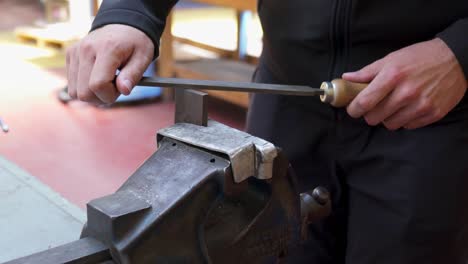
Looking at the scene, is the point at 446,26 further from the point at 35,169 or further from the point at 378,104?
the point at 35,169

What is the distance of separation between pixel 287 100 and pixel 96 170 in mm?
1464

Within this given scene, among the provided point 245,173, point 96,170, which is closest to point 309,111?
point 245,173

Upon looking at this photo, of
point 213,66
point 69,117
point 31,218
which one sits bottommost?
point 69,117

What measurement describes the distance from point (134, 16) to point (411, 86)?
38cm

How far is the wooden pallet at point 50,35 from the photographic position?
4008mm

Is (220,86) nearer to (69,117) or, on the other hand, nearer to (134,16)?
(134,16)

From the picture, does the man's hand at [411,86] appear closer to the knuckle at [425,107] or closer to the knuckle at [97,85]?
the knuckle at [425,107]

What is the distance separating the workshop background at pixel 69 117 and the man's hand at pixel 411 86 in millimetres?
467

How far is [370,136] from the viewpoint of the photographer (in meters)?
0.94

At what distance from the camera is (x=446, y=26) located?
860mm

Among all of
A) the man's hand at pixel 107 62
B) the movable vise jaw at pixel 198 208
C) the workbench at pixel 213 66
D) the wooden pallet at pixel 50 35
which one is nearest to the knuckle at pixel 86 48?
the man's hand at pixel 107 62

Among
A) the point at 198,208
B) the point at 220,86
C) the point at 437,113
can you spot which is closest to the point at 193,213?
the point at 198,208

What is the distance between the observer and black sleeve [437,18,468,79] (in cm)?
80

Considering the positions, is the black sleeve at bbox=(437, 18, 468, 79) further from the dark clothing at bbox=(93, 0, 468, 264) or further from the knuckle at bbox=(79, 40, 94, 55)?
the knuckle at bbox=(79, 40, 94, 55)
